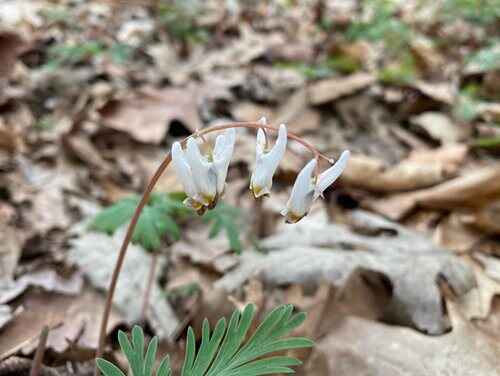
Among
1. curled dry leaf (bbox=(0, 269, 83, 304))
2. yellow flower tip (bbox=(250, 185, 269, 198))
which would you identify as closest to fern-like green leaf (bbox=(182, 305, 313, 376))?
yellow flower tip (bbox=(250, 185, 269, 198))

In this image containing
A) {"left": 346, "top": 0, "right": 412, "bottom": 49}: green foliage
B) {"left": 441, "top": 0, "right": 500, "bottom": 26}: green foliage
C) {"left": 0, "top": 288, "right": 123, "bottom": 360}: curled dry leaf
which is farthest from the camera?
{"left": 441, "top": 0, "right": 500, "bottom": 26}: green foliage

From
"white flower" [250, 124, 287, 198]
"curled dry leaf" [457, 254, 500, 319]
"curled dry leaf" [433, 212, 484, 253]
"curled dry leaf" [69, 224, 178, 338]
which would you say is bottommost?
"curled dry leaf" [433, 212, 484, 253]

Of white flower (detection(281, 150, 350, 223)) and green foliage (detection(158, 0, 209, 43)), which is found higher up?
white flower (detection(281, 150, 350, 223))

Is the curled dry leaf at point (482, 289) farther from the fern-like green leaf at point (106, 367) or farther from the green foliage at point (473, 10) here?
the green foliage at point (473, 10)

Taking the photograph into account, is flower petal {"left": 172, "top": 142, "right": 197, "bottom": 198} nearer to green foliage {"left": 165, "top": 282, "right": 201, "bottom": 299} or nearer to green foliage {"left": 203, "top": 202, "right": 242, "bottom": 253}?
green foliage {"left": 203, "top": 202, "right": 242, "bottom": 253}

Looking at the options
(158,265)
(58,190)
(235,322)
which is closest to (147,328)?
(158,265)

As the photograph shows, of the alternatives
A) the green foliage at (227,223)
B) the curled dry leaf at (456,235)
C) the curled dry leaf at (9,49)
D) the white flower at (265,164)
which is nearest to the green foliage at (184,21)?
the curled dry leaf at (9,49)

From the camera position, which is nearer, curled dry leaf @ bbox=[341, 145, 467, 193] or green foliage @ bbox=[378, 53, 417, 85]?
curled dry leaf @ bbox=[341, 145, 467, 193]

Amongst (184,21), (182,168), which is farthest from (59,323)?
(184,21)

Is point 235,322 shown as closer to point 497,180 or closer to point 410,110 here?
point 497,180
